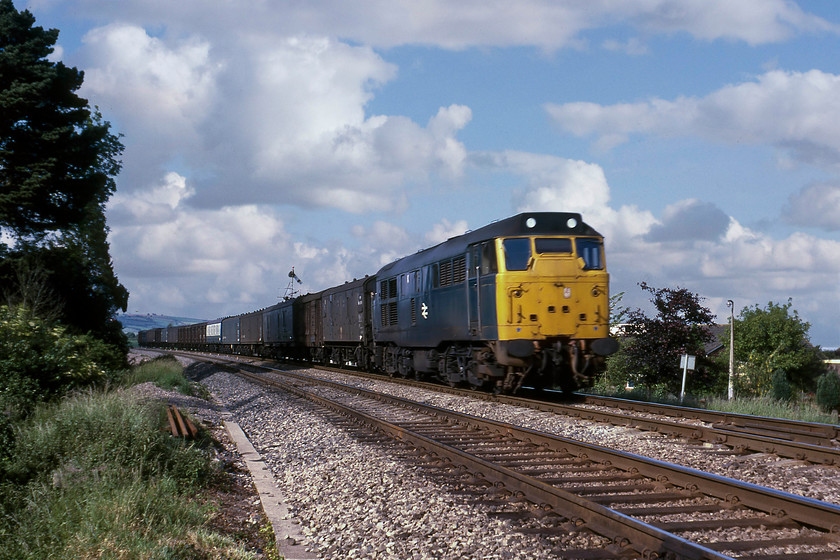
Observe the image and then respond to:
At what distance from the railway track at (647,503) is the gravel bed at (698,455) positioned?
1116mm

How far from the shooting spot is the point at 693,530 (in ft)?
17.5

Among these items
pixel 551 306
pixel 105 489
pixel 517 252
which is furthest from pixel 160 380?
pixel 105 489

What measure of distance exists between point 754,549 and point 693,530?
19.2 inches

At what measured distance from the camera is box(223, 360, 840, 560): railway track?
493cm

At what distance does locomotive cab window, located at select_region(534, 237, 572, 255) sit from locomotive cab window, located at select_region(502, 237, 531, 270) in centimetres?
21

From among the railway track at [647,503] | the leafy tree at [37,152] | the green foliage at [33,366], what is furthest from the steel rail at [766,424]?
the leafy tree at [37,152]

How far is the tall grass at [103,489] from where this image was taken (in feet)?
17.6

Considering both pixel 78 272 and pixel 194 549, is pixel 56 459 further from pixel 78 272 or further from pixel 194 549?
pixel 78 272

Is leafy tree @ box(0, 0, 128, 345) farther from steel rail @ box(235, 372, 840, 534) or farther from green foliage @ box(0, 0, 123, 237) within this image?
steel rail @ box(235, 372, 840, 534)

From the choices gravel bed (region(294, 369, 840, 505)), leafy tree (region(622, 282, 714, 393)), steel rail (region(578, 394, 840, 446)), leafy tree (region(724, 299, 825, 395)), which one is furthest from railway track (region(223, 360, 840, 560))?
leafy tree (region(724, 299, 825, 395))

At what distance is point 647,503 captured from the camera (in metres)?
6.23

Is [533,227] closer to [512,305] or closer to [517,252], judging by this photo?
[517,252]

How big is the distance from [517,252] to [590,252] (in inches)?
63.8

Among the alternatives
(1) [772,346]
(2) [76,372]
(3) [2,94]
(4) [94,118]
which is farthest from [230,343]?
(1) [772,346]
